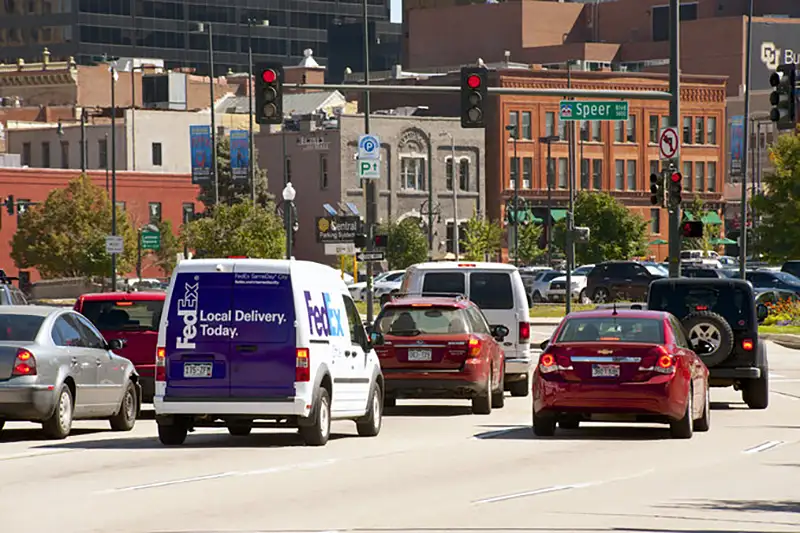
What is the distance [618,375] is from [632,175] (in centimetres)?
11192

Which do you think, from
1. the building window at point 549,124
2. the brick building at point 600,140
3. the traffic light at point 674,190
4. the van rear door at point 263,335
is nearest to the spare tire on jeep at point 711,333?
the van rear door at point 263,335

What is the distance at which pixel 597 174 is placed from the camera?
12950 centimetres

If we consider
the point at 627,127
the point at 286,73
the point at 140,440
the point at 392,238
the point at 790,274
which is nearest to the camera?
the point at 140,440

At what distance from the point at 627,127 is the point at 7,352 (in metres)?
113

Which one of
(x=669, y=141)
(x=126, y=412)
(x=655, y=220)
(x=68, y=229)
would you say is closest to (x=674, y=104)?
(x=669, y=141)

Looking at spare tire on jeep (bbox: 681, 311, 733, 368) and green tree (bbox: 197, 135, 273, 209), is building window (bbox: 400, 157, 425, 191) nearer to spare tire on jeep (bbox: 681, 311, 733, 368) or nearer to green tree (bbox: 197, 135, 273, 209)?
green tree (bbox: 197, 135, 273, 209)

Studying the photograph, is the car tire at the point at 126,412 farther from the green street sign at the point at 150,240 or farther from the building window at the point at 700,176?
the building window at the point at 700,176

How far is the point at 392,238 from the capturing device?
369ft

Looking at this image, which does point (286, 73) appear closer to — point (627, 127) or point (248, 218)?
point (627, 127)

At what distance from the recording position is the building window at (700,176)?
13362cm

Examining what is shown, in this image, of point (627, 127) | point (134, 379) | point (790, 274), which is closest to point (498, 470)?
point (134, 379)

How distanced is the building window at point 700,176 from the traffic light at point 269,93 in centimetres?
10095

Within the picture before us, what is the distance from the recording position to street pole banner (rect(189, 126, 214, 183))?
11806 centimetres

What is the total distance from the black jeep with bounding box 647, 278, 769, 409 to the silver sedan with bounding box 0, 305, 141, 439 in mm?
8069
